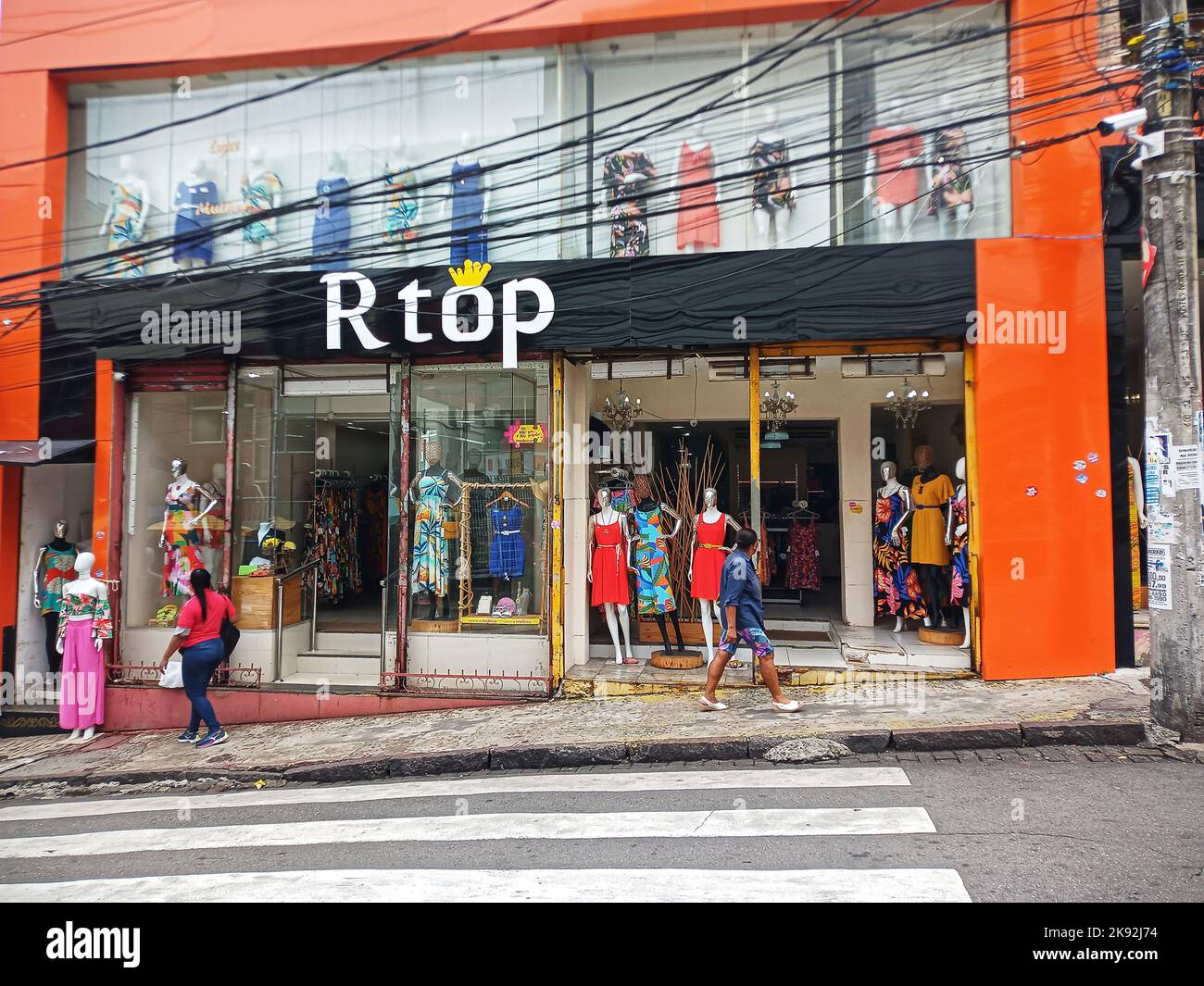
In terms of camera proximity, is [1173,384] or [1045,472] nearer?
[1173,384]

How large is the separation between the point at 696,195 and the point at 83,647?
859 centimetres

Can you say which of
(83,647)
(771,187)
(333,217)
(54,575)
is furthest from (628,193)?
(54,575)

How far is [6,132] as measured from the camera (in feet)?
31.6

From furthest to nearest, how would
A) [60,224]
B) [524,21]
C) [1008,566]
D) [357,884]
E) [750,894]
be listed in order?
[60,224] → [524,21] → [1008,566] → [357,884] → [750,894]

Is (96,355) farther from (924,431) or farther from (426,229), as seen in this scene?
(924,431)

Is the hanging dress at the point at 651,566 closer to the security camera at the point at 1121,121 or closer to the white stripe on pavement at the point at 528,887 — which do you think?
the white stripe on pavement at the point at 528,887

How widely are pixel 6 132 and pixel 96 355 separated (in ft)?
10.6

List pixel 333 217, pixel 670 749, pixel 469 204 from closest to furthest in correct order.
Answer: pixel 670 749, pixel 469 204, pixel 333 217

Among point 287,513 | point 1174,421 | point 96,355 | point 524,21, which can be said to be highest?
point 524,21

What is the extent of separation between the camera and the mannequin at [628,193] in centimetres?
866

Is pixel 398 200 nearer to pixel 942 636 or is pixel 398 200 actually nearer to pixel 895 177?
pixel 895 177

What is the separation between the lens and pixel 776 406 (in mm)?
9922

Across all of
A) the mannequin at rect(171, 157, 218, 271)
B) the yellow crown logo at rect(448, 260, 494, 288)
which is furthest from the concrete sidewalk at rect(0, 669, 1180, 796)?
the mannequin at rect(171, 157, 218, 271)

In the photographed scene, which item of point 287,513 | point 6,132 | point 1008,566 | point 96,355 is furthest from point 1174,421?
point 6,132
